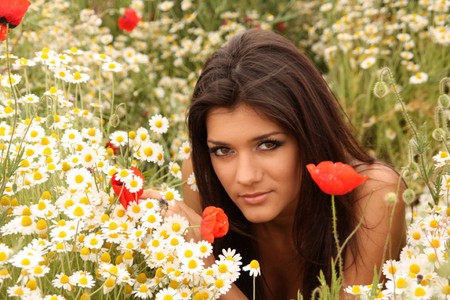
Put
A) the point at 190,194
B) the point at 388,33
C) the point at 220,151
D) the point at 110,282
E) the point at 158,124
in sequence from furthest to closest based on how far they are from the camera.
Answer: the point at 388,33, the point at 190,194, the point at 158,124, the point at 220,151, the point at 110,282

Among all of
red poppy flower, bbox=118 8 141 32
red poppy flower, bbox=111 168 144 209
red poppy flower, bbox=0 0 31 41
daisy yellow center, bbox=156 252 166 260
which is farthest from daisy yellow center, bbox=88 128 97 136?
red poppy flower, bbox=118 8 141 32

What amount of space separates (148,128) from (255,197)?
4.05 feet

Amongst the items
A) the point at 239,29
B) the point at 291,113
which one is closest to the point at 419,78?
the point at 239,29

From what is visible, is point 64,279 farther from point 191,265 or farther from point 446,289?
point 446,289

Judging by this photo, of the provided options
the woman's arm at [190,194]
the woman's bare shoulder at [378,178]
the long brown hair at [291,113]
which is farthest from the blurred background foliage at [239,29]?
the woman's bare shoulder at [378,178]

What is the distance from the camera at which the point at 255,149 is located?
194 cm

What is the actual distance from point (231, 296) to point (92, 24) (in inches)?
86.2

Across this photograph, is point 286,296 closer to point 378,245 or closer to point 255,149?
point 378,245

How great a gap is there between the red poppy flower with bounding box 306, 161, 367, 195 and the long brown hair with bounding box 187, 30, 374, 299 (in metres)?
0.55

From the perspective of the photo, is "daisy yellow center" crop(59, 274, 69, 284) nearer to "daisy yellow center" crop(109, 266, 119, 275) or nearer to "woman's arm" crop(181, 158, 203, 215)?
"daisy yellow center" crop(109, 266, 119, 275)

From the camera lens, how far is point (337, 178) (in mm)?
1380

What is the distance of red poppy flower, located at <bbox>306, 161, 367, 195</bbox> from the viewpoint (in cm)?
138

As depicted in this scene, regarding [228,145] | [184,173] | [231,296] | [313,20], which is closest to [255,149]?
[228,145]

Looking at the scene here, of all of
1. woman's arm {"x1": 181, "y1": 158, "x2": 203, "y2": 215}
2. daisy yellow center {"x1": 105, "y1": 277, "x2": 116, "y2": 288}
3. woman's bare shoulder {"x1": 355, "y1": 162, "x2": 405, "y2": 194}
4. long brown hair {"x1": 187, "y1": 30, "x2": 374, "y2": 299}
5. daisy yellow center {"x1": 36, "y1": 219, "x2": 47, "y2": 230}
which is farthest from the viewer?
woman's arm {"x1": 181, "y1": 158, "x2": 203, "y2": 215}
